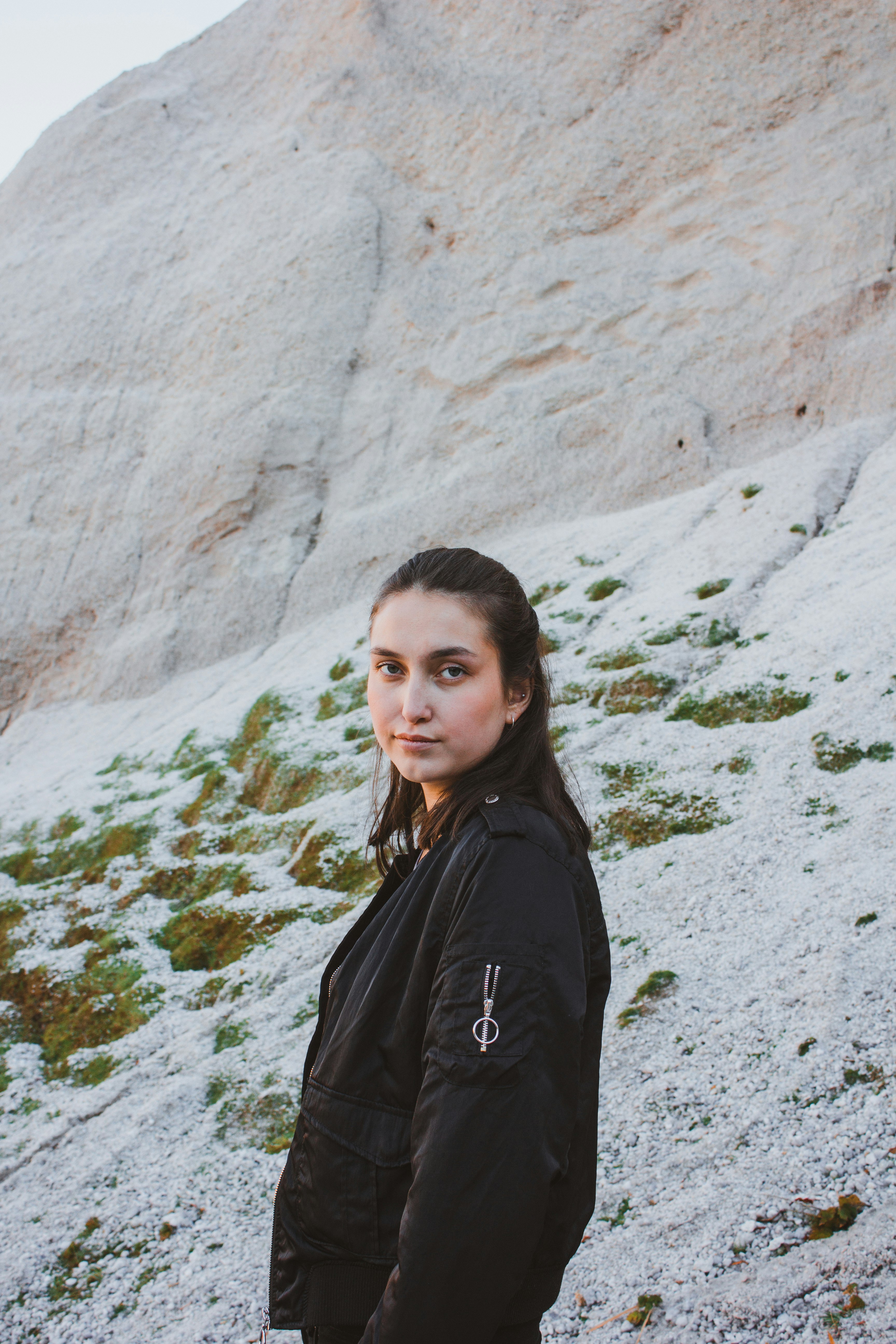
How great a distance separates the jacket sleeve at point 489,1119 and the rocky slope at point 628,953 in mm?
1519

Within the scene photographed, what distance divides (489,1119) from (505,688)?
85cm

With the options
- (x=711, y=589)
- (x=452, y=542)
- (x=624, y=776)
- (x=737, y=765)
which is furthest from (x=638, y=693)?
(x=452, y=542)

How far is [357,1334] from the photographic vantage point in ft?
4.88

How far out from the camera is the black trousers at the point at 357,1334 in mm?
1392

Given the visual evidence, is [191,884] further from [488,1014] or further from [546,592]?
[488,1014]

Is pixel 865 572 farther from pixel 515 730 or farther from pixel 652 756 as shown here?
pixel 515 730

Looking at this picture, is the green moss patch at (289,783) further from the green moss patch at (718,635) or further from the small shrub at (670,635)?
the green moss patch at (718,635)

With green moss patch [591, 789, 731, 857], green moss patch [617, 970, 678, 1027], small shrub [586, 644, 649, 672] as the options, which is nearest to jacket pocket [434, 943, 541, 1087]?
green moss patch [617, 970, 678, 1027]

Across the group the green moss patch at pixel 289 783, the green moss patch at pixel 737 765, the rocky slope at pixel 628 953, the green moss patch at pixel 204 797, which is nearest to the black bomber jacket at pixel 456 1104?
the rocky slope at pixel 628 953

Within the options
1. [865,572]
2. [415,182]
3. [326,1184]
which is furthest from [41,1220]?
[415,182]

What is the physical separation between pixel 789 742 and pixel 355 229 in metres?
10.6

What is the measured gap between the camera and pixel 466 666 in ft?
5.74

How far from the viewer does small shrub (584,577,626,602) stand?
791 cm

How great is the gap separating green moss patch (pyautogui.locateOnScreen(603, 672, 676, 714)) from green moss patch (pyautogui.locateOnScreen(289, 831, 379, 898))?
6.50 ft
